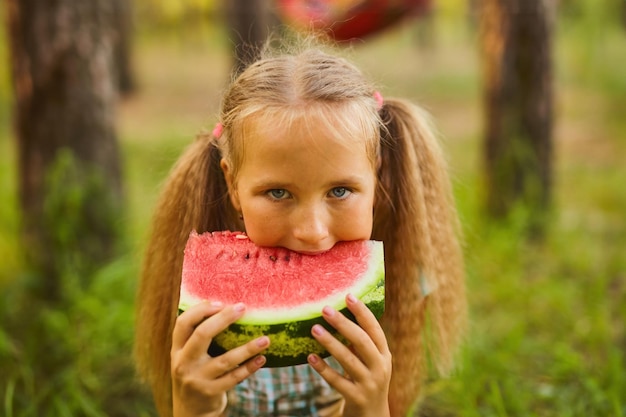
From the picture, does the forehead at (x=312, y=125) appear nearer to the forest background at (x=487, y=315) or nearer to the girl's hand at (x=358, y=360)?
the girl's hand at (x=358, y=360)

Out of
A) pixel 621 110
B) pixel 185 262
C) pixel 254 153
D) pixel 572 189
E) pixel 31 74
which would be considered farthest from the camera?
pixel 621 110

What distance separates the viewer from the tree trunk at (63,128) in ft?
12.5

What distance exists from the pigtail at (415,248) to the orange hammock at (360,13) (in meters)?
3.63

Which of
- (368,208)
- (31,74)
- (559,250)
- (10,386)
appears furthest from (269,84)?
(559,250)

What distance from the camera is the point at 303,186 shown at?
5.95ft

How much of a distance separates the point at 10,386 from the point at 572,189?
5.18 meters

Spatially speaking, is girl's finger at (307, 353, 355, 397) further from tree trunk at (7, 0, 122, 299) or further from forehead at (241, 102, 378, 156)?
tree trunk at (7, 0, 122, 299)

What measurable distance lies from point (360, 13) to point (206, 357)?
454 centimetres

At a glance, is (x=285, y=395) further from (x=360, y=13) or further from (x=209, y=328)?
(x=360, y=13)

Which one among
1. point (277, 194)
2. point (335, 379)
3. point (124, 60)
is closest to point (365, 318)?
point (335, 379)

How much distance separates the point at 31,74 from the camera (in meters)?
3.83

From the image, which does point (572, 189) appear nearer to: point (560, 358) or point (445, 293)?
point (560, 358)

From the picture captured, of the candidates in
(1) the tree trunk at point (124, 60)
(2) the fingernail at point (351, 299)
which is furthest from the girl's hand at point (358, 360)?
(1) the tree trunk at point (124, 60)

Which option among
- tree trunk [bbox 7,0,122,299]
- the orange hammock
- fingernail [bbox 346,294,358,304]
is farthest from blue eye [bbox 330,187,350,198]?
the orange hammock
